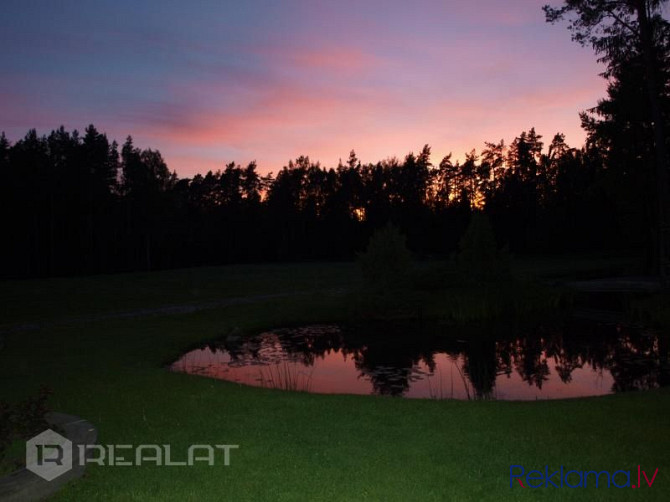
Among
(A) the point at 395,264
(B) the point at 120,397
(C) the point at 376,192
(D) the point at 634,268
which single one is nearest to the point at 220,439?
(B) the point at 120,397

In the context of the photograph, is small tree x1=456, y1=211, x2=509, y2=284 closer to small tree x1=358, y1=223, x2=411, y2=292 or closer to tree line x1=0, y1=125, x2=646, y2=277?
small tree x1=358, y1=223, x2=411, y2=292

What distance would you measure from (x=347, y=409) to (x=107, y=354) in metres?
8.38

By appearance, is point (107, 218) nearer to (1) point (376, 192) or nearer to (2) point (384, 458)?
(1) point (376, 192)

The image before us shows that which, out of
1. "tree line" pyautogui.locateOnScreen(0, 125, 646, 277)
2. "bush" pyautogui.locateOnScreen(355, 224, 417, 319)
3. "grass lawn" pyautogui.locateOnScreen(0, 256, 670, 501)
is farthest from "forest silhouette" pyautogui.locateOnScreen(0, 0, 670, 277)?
"grass lawn" pyautogui.locateOnScreen(0, 256, 670, 501)

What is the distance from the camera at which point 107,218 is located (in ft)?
228

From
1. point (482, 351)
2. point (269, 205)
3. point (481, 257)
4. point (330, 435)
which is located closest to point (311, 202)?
point (269, 205)
